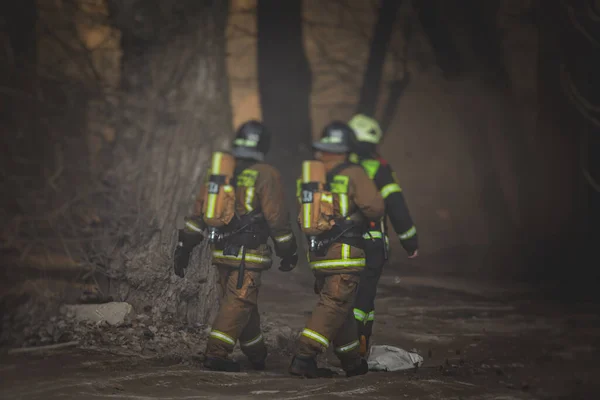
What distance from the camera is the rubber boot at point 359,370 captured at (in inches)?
215

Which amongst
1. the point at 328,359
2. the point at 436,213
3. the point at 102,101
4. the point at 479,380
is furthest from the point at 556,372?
the point at 102,101

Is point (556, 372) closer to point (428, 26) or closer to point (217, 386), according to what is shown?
point (217, 386)

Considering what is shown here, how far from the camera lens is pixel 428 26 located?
1280 cm

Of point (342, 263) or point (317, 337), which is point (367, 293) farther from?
point (317, 337)

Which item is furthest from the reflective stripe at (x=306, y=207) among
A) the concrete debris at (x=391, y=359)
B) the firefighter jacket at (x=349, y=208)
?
→ the concrete debris at (x=391, y=359)

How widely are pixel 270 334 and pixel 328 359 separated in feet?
2.13

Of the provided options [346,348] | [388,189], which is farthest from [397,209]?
[346,348]

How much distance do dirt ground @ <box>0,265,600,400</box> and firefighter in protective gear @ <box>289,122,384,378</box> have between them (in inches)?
9.8

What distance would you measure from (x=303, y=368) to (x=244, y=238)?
3.36 feet

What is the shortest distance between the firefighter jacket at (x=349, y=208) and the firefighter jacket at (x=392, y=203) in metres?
0.25

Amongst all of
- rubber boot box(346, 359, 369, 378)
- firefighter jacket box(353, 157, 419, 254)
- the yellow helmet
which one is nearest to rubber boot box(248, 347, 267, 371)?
rubber boot box(346, 359, 369, 378)

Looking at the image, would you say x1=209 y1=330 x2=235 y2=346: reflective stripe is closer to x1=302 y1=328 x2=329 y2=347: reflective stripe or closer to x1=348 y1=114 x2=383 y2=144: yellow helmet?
x1=302 y1=328 x2=329 y2=347: reflective stripe

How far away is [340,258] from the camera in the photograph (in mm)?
5332

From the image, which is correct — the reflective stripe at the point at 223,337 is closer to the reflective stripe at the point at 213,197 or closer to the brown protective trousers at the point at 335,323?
the brown protective trousers at the point at 335,323
